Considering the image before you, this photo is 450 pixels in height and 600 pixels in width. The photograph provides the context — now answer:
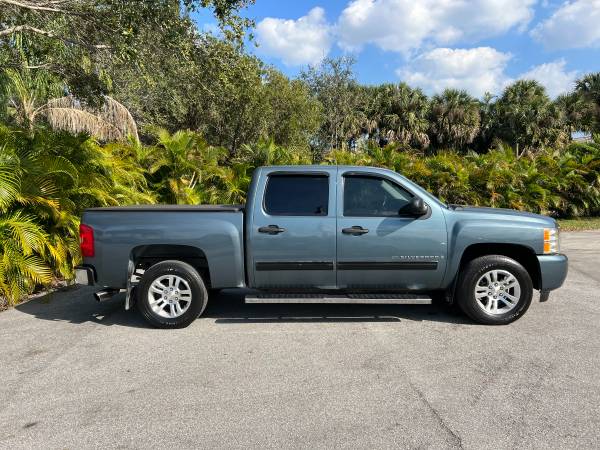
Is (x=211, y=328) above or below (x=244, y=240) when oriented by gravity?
below

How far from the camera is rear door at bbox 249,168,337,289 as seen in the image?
5305 millimetres

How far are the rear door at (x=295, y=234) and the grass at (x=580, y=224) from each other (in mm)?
12239

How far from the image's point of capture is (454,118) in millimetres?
33156

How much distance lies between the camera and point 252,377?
13.4 ft

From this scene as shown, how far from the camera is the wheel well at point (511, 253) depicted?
5.46 metres

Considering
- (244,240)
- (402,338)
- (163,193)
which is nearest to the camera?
(402,338)

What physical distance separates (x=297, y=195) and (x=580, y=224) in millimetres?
13592

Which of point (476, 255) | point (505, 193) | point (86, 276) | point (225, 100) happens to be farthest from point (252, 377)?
point (225, 100)

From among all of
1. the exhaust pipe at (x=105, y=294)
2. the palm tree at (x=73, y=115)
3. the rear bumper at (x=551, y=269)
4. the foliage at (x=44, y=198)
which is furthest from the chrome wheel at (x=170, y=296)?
the palm tree at (x=73, y=115)

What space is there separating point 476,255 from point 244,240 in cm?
269

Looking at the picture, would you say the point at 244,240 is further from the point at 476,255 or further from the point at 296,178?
the point at 476,255

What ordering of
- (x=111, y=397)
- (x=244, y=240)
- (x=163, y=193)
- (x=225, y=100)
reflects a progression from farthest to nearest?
(x=225, y=100)
(x=163, y=193)
(x=244, y=240)
(x=111, y=397)

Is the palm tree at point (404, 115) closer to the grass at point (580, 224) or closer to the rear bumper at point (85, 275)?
the grass at point (580, 224)

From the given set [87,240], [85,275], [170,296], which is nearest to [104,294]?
[85,275]
